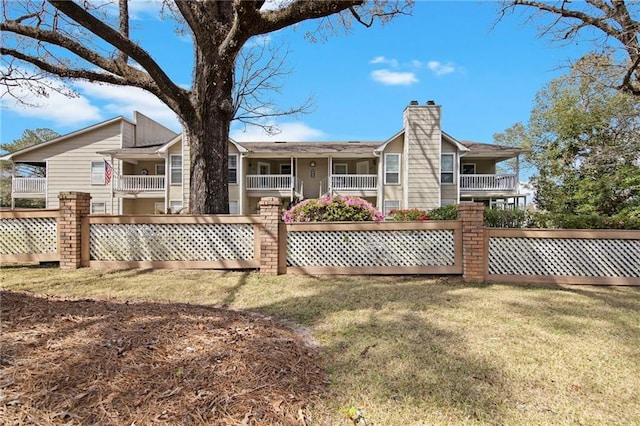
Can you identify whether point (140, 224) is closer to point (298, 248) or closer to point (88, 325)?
point (298, 248)

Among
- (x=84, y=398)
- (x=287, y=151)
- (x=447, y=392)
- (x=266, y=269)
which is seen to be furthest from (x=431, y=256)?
(x=287, y=151)

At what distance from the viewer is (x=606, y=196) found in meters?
15.8

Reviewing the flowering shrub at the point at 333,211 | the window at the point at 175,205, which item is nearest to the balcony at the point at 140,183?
the window at the point at 175,205

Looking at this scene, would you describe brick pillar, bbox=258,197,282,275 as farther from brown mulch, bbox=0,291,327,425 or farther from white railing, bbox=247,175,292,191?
white railing, bbox=247,175,292,191

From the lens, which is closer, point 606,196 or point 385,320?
point 385,320

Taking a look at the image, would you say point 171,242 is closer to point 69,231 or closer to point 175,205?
point 69,231

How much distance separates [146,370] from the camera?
242cm

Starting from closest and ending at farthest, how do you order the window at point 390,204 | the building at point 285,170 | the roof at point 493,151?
the building at point 285,170 < the roof at point 493,151 < the window at point 390,204

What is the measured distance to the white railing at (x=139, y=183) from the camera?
63.2 ft

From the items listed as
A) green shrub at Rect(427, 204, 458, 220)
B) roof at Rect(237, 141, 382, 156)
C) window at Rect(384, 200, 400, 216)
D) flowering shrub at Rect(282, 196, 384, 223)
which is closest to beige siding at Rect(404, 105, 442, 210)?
window at Rect(384, 200, 400, 216)

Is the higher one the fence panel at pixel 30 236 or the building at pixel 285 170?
the building at pixel 285 170

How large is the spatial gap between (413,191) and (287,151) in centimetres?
709

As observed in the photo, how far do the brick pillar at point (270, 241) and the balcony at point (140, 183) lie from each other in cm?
1467

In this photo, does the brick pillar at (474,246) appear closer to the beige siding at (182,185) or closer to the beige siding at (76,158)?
the beige siding at (182,185)
